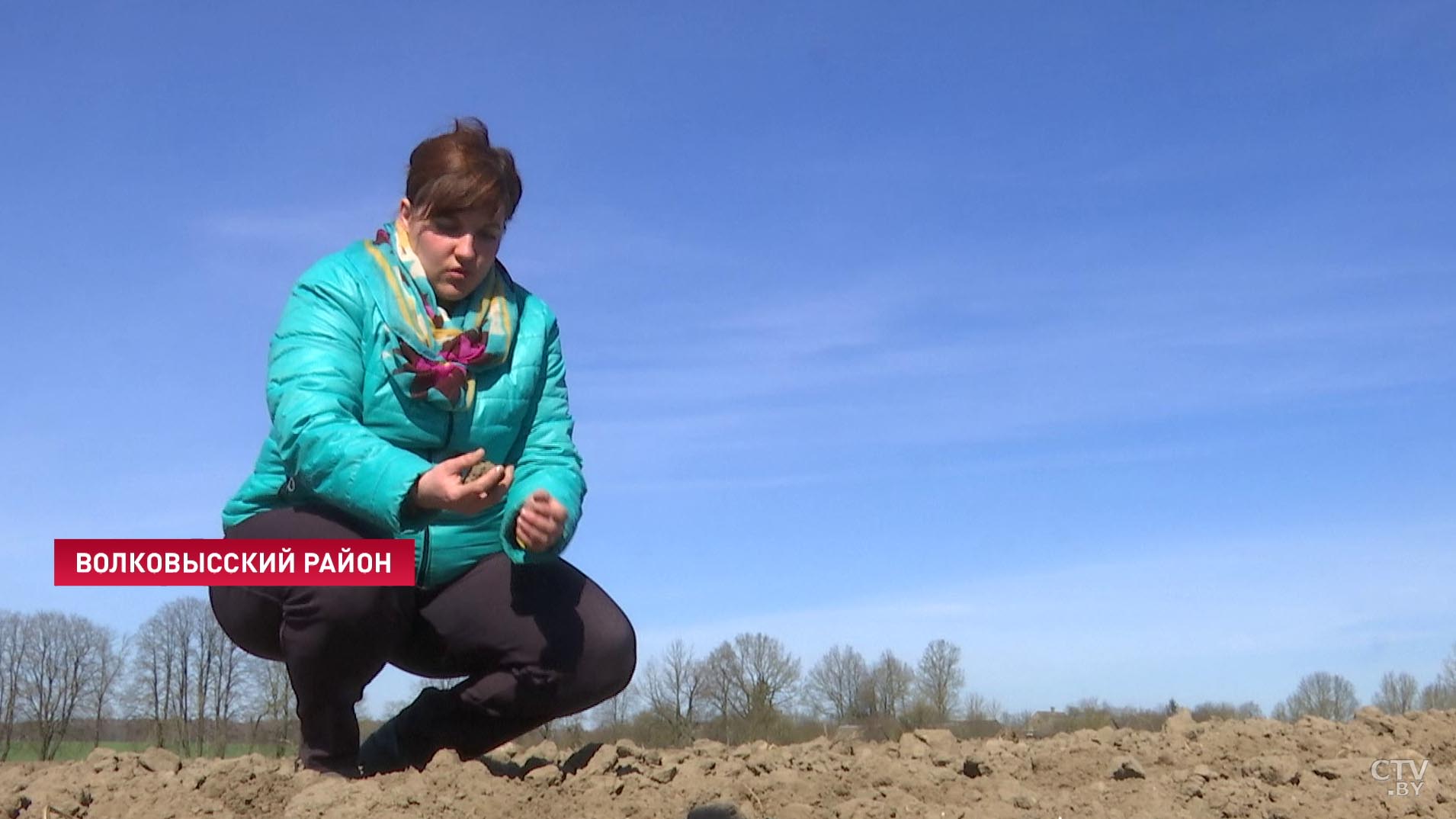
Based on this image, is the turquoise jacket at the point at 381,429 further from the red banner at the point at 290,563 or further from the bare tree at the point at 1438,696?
the bare tree at the point at 1438,696

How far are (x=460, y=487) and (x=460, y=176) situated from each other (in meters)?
1.02

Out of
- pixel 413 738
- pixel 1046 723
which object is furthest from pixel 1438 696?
pixel 413 738

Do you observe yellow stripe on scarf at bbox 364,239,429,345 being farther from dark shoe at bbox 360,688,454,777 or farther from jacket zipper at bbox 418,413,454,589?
dark shoe at bbox 360,688,454,777

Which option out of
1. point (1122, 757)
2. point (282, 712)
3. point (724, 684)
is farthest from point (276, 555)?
point (724, 684)

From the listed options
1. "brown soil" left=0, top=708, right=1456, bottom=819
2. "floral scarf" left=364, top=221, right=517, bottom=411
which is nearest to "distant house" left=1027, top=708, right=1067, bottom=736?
"brown soil" left=0, top=708, right=1456, bottom=819

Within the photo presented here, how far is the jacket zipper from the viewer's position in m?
3.72

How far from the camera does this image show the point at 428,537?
3725 mm

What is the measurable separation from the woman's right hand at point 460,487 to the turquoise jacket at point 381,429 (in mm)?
57

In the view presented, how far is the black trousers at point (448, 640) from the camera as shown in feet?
11.8

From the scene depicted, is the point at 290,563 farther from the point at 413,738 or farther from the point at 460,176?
the point at 460,176

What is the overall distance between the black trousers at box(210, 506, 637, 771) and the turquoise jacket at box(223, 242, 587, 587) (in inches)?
4.1

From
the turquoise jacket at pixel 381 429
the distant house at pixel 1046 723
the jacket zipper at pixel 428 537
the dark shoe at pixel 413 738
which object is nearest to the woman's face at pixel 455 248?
the turquoise jacket at pixel 381 429

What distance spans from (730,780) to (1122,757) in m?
1.40

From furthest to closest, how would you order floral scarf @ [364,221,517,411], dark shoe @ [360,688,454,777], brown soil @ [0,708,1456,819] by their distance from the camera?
1. dark shoe @ [360,688,454,777]
2. floral scarf @ [364,221,517,411]
3. brown soil @ [0,708,1456,819]
